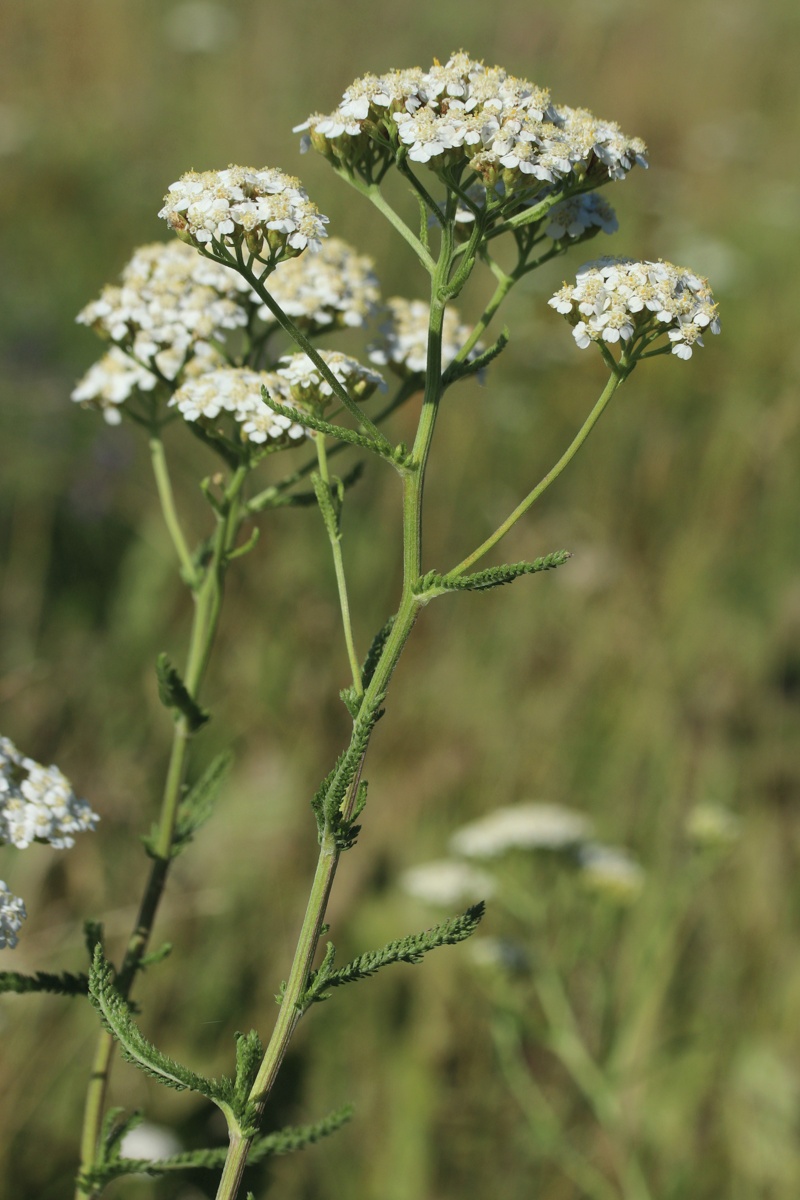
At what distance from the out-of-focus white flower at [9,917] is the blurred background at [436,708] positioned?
1.55 m

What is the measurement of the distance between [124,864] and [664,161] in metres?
8.41

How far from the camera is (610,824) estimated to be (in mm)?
Result: 4324

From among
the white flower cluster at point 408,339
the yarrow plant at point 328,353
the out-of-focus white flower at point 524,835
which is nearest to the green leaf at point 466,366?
the yarrow plant at point 328,353

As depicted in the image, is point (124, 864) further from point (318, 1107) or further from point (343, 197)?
point (343, 197)

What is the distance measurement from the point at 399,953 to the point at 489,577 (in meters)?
0.49

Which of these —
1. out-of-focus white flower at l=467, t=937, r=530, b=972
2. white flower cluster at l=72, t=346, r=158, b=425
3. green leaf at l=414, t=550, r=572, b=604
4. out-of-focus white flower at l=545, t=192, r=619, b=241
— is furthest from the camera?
out-of-focus white flower at l=467, t=937, r=530, b=972

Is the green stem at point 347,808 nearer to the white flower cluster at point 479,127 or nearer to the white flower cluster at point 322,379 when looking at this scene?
the white flower cluster at point 479,127

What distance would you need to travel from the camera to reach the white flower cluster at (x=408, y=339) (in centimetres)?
205

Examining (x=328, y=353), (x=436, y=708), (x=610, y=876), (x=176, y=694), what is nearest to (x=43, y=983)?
(x=176, y=694)

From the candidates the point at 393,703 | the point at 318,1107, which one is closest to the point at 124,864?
the point at 318,1107

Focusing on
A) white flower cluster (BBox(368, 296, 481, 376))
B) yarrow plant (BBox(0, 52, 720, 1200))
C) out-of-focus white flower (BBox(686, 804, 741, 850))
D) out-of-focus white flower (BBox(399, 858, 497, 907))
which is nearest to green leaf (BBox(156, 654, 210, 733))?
yarrow plant (BBox(0, 52, 720, 1200))

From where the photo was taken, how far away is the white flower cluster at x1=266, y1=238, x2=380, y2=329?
204 centimetres

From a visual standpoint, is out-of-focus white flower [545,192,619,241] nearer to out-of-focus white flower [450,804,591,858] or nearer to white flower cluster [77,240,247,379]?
white flower cluster [77,240,247,379]

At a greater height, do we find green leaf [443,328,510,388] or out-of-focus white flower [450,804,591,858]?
out-of-focus white flower [450,804,591,858]
